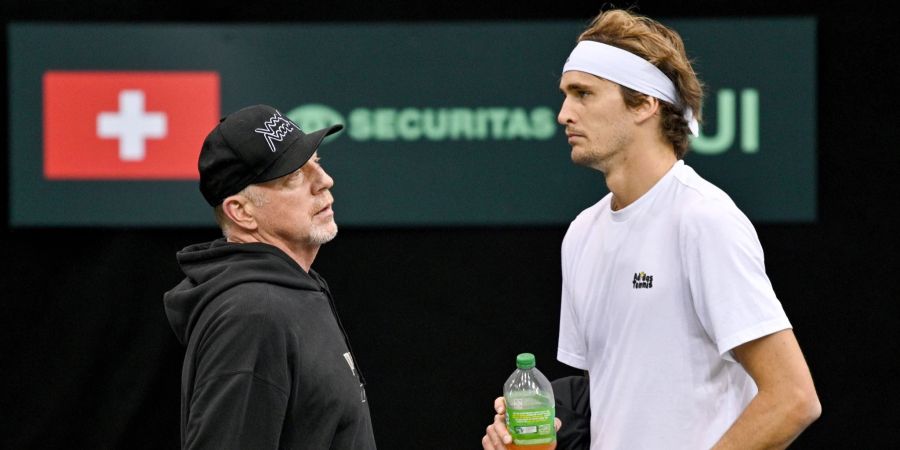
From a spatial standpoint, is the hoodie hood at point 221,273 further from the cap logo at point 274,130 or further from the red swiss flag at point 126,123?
the red swiss flag at point 126,123

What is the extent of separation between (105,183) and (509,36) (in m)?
1.57

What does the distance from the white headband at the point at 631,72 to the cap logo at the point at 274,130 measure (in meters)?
0.64

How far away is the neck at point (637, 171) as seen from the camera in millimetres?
2326

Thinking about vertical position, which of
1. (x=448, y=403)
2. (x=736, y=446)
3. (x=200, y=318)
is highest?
(x=200, y=318)

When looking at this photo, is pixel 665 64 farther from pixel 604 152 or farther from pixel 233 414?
pixel 233 414

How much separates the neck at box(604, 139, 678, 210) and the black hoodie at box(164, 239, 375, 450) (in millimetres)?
648

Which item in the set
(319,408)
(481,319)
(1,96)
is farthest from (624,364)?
(1,96)

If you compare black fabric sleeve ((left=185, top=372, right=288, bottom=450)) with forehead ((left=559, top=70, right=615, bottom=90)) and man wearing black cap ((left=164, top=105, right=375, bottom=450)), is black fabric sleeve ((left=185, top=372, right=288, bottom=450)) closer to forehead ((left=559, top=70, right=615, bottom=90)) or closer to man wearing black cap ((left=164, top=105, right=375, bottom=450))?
man wearing black cap ((left=164, top=105, right=375, bottom=450))

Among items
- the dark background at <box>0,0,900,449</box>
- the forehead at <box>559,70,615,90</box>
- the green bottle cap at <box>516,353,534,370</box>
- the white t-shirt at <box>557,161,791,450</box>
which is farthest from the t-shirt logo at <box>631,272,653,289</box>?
the dark background at <box>0,0,900,449</box>

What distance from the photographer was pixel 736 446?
2.04 metres

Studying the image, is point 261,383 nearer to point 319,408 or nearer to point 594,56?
point 319,408

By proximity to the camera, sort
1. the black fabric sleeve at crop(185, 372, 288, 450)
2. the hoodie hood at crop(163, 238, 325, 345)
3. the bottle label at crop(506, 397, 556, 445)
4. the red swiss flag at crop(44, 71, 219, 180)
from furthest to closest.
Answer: the red swiss flag at crop(44, 71, 219, 180) < the bottle label at crop(506, 397, 556, 445) < the hoodie hood at crop(163, 238, 325, 345) < the black fabric sleeve at crop(185, 372, 288, 450)

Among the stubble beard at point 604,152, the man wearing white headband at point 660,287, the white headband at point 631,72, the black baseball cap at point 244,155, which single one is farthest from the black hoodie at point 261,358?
the white headband at point 631,72

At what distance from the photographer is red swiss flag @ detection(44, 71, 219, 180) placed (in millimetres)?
4109
